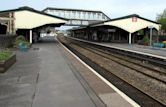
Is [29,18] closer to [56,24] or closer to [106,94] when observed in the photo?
[56,24]

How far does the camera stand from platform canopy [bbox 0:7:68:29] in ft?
178

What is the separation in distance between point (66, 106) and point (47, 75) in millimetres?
6239

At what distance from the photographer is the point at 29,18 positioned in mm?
54875

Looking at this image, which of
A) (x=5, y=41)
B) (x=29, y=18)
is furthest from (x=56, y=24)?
(x=5, y=41)

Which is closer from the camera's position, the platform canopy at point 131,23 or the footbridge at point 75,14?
the platform canopy at point 131,23

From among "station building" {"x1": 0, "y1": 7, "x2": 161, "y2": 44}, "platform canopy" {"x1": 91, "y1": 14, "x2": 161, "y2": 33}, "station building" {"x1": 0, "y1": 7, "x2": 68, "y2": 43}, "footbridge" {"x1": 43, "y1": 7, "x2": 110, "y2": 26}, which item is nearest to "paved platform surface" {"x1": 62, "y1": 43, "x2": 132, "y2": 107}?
"station building" {"x1": 0, "y1": 7, "x2": 161, "y2": 44}

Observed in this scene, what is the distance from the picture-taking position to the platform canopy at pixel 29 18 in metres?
54.2

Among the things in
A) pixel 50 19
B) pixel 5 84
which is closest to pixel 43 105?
pixel 5 84

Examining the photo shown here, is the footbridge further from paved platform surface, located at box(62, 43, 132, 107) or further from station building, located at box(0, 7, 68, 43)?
paved platform surface, located at box(62, 43, 132, 107)

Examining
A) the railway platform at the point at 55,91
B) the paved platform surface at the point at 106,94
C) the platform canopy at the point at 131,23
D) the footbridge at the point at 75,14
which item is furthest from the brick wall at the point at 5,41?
the footbridge at the point at 75,14

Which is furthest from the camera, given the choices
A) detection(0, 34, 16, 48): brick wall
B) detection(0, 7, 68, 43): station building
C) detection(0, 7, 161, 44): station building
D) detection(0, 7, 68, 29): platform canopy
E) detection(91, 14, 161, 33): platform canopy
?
detection(91, 14, 161, 33): platform canopy

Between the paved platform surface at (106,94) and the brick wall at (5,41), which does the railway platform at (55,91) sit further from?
the brick wall at (5,41)


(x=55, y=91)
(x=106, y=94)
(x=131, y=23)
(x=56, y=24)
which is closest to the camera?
(x=106, y=94)

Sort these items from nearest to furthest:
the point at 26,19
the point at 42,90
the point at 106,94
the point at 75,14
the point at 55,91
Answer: the point at 106,94 → the point at 55,91 → the point at 42,90 → the point at 26,19 → the point at 75,14
